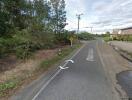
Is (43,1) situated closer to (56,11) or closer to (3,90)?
(56,11)

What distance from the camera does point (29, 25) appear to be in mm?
27391

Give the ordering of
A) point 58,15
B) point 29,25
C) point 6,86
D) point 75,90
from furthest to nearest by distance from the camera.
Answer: point 58,15 < point 29,25 < point 6,86 < point 75,90

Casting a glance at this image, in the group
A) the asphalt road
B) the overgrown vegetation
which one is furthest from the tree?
the asphalt road

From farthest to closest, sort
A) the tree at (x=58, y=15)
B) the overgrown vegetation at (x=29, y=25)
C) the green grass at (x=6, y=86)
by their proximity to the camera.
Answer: the tree at (x=58, y=15) < the overgrown vegetation at (x=29, y=25) < the green grass at (x=6, y=86)

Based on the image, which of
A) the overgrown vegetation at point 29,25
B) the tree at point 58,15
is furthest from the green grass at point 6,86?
the tree at point 58,15

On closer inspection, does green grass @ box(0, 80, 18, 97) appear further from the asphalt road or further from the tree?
the tree

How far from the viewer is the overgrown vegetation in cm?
1770

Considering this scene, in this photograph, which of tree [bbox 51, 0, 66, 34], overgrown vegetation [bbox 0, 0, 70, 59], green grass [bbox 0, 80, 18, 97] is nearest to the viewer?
green grass [bbox 0, 80, 18, 97]

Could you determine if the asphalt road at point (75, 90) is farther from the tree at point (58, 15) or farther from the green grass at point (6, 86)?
the tree at point (58, 15)

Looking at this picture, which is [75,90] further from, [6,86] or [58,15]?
[58,15]

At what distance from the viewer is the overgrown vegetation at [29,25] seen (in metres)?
17.7

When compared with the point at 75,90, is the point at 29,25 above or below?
above

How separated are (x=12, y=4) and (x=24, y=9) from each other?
460 cm

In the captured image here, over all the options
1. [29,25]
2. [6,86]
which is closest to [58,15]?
[29,25]
